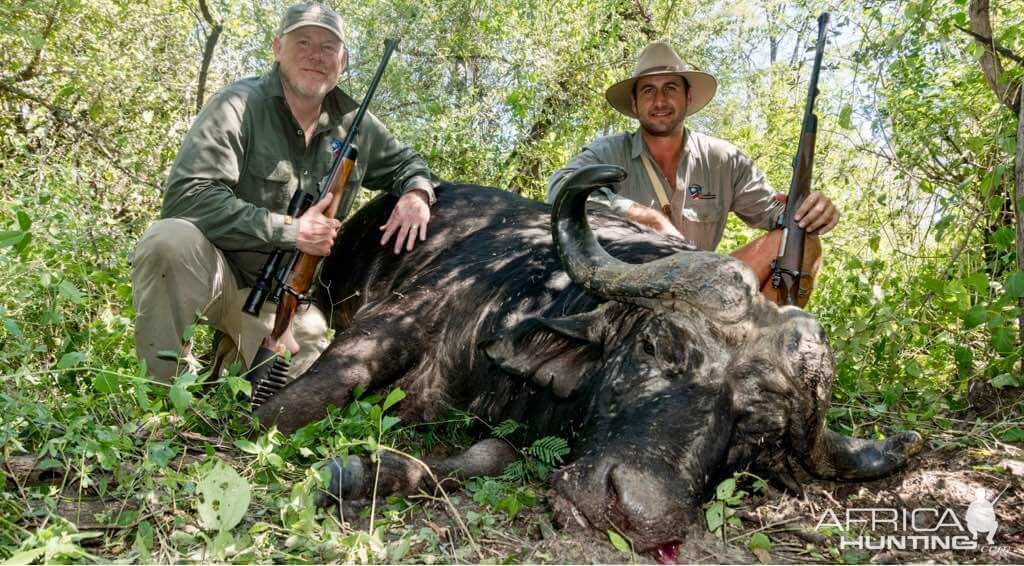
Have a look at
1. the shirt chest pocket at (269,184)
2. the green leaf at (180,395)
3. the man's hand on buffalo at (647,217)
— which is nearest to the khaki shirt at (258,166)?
the shirt chest pocket at (269,184)

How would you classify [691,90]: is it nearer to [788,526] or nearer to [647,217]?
[647,217]

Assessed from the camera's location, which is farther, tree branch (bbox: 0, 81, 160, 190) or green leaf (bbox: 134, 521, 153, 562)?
tree branch (bbox: 0, 81, 160, 190)

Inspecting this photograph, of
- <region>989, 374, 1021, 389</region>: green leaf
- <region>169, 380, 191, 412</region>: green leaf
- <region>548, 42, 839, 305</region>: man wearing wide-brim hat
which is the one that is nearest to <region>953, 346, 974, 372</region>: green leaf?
<region>989, 374, 1021, 389</region>: green leaf

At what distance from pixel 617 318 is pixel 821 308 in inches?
153

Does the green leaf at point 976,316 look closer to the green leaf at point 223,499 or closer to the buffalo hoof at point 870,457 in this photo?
the buffalo hoof at point 870,457

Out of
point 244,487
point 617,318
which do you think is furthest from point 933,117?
point 244,487

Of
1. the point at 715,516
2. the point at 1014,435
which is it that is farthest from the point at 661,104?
the point at 715,516

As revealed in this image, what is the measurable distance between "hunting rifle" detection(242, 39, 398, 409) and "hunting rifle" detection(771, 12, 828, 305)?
2927 mm

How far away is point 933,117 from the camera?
20.1ft

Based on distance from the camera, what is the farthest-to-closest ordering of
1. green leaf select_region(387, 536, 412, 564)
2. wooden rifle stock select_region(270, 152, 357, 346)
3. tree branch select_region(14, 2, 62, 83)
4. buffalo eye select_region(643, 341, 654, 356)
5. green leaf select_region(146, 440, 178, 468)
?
tree branch select_region(14, 2, 62, 83) < wooden rifle stock select_region(270, 152, 357, 346) < buffalo eye select_region(643, 341, 654, 356) < green leaf select_region(146, 440, 178, 468) < green leaf select_region(387, 536, 412, 564)

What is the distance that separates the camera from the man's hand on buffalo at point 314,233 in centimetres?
494

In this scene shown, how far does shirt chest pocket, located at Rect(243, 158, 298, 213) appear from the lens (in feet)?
17.5

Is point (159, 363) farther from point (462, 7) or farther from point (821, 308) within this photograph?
point (462, 7)

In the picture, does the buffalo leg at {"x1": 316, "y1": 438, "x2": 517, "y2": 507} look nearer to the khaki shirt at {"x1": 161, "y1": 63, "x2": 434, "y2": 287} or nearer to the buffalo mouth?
the buffalo mouth
